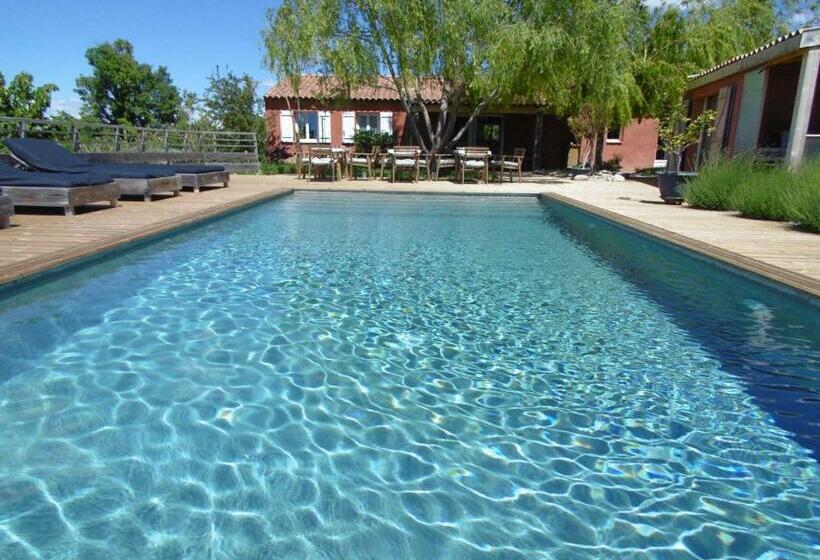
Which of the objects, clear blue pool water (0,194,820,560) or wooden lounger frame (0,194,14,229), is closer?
clear blue pool water (0,194,820,560)

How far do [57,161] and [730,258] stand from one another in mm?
9095

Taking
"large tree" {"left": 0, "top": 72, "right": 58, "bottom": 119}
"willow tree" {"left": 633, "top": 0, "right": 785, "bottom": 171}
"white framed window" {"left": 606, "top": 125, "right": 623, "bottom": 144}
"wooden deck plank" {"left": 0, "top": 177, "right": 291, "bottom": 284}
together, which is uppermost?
"willow tree" {"left": 633, "top": 0, "right": 785, "bottom": 171}

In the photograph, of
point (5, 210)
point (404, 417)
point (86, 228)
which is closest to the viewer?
point (404, 417)

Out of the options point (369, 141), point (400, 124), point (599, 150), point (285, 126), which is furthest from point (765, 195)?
point (285, 126)

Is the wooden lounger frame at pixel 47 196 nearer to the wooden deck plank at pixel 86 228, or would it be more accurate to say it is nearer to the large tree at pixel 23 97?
the wooden deck plank at pixel 86 228

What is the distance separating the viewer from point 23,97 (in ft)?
63.5

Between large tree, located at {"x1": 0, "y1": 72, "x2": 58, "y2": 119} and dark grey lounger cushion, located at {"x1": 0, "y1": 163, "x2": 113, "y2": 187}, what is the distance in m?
15.0

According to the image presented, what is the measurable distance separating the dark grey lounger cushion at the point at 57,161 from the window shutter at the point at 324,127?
1244 centimetres

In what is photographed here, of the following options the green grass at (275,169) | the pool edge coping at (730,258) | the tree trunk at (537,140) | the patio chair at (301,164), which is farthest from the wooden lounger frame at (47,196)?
the tree trunk at (537,140)

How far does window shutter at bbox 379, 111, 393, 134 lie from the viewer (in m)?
21.2

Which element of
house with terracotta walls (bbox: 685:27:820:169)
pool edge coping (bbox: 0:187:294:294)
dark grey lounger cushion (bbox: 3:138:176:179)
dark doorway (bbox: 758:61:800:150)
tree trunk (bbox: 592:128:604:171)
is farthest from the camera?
tree trunk (bbox: 592:128:604:171)

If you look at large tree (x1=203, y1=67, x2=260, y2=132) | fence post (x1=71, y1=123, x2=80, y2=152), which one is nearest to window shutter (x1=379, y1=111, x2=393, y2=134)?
large tree (x1=203, y1=67, x2=260, y2=132)

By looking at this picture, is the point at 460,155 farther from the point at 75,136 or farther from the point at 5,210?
the point at 5,210

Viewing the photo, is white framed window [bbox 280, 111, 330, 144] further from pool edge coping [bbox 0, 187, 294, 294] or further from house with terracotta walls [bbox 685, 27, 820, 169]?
pool edge coping [bbox 0, 187, 294, 294]
